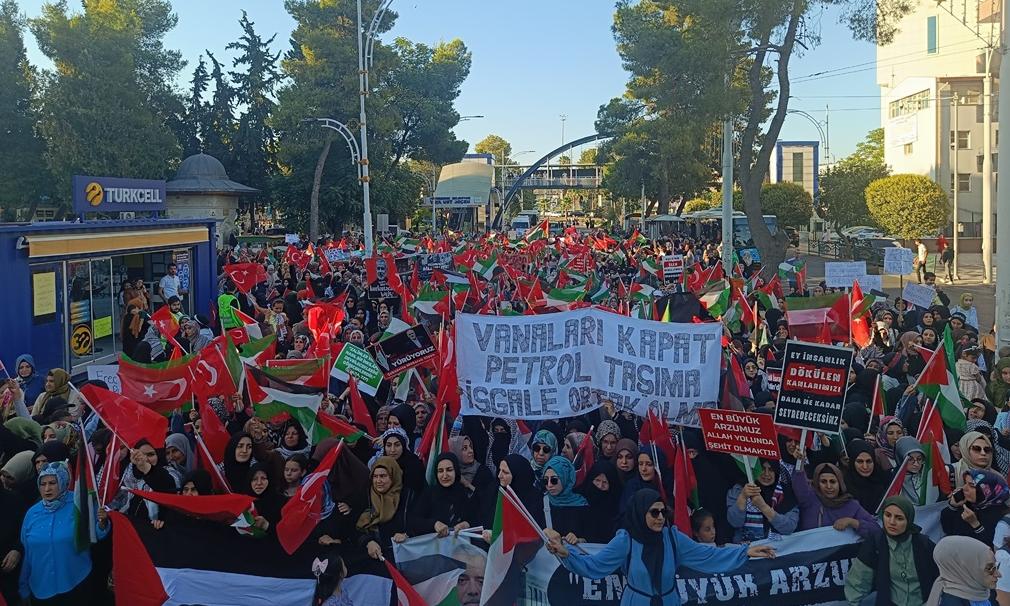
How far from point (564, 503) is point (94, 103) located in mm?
40293

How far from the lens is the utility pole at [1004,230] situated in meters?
13.3

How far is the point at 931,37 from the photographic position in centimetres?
6075

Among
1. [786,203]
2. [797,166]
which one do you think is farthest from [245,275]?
[797,166]

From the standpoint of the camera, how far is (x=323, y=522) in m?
5.88

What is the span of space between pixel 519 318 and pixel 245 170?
53174mm

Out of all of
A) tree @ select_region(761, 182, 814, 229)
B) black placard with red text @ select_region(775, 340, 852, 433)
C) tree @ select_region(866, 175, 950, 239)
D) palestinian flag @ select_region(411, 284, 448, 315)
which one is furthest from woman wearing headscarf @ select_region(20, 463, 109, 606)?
tree @ select_region(761, 182, 814, 229)

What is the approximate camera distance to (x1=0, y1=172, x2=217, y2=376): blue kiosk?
42.9ft

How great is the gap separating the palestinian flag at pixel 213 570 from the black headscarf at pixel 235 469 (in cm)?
45

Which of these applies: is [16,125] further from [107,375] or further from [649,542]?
[649,542]

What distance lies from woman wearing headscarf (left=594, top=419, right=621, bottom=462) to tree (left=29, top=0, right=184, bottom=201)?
126ft

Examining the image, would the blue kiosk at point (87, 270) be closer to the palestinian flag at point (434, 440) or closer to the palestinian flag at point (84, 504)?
the palestinian flag at point (84, 504)

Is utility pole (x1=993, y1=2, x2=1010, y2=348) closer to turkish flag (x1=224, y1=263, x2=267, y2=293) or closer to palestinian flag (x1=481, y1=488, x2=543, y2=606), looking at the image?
palestinian flag (x1=481, y1=488, x2=543, y2=606)

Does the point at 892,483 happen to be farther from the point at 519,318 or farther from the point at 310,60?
the point at 310,60

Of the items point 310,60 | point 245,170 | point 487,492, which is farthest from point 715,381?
point 245,170
